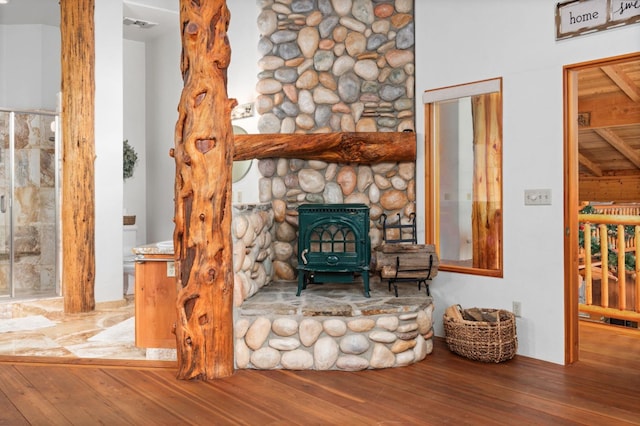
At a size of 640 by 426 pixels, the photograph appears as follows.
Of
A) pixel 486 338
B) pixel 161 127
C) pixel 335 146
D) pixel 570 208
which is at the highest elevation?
pixel 161 127

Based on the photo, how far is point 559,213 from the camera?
3.51 m

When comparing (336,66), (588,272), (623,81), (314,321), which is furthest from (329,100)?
(623,81)

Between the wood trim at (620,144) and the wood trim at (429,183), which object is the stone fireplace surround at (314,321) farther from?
the wood trim at (620,144)

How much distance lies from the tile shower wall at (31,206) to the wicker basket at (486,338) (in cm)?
397

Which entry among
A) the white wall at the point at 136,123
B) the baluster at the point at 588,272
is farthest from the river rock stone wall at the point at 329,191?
the white wall at the point at 136,123

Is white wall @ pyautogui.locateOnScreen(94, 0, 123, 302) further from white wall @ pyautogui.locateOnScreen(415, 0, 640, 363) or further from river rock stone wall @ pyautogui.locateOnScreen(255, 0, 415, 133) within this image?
white wall @ pyautogui.locateOnScreen(415, 0, 640, 363)

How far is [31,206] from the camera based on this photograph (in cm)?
541

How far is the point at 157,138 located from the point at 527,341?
4.92 meters

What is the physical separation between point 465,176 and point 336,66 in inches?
52.8

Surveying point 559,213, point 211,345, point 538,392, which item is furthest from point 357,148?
point 538,392

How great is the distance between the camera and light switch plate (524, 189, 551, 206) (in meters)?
3.57

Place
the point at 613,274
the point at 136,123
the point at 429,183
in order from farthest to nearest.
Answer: the point at 136,123, the point at 613,274, the point at 429,183

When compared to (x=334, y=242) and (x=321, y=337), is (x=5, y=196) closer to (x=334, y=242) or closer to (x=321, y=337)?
(x=334, y=242)

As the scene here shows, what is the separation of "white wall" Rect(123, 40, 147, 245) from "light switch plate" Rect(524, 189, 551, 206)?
4.78 metres
